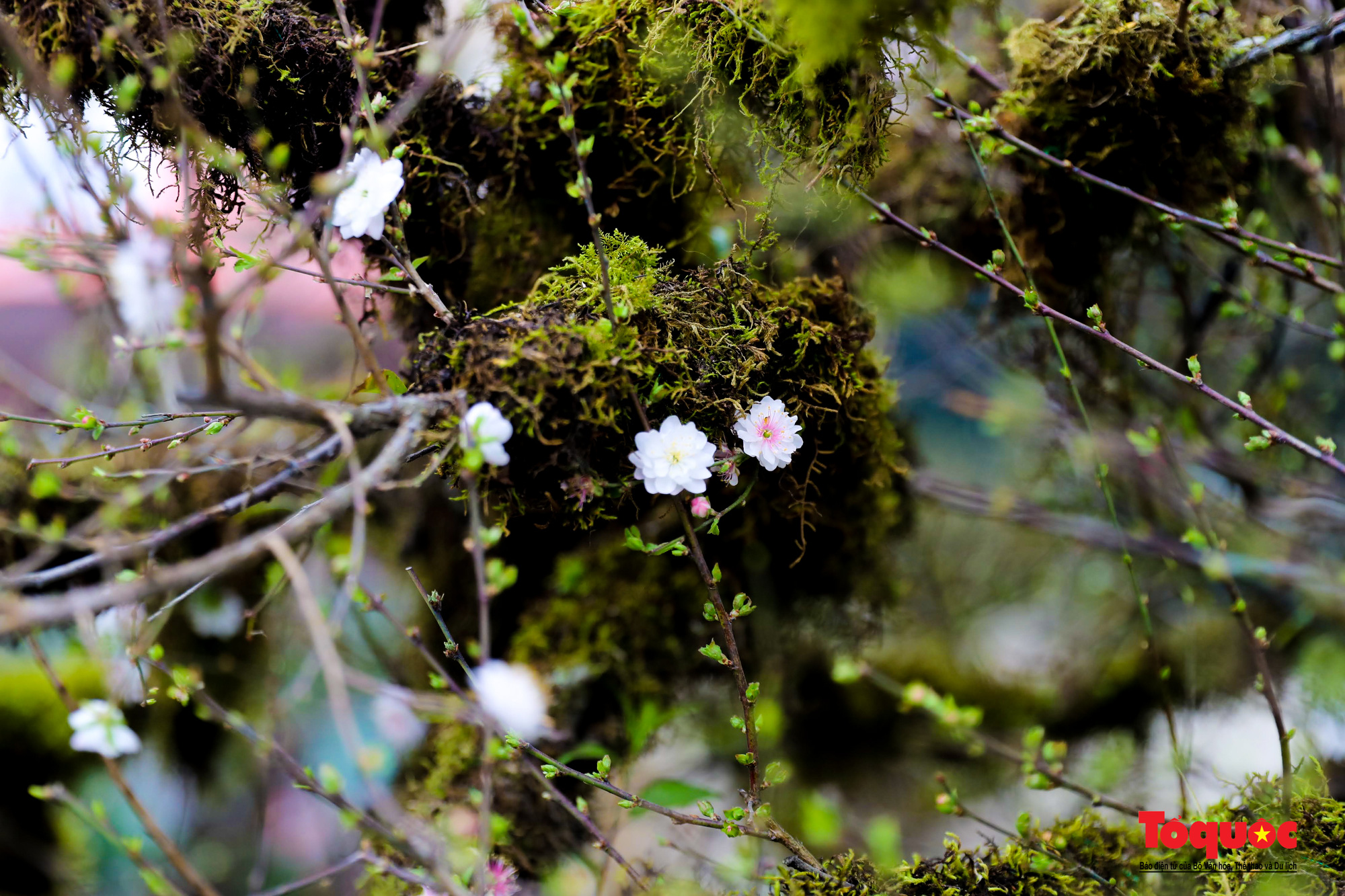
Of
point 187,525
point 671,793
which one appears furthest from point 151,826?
point 671,793

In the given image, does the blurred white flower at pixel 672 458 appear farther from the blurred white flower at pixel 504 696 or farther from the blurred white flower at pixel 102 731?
the blurred white flower at pixel 102 731

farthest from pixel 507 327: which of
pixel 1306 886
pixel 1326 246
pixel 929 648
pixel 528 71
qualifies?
pixel 929 648

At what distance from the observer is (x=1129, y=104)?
789mm

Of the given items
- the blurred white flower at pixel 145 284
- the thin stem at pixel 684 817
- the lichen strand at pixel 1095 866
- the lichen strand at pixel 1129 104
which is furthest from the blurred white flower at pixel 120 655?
the lichen strand at pixel 1129 104

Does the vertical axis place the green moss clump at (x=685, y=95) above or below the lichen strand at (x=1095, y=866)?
above

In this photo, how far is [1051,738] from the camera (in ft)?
4.68

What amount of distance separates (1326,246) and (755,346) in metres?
0.95

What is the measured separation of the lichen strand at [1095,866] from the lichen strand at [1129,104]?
0.63m

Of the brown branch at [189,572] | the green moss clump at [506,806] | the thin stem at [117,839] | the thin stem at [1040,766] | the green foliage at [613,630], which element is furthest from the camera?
the green foliage at [613,630]

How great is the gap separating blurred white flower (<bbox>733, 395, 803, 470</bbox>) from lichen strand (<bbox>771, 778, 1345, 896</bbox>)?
1.21ft

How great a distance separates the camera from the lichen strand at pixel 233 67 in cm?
58

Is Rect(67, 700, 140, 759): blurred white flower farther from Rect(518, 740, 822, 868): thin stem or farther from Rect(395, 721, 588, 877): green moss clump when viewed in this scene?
Rect(395, 721, 588, 877): green moss clump

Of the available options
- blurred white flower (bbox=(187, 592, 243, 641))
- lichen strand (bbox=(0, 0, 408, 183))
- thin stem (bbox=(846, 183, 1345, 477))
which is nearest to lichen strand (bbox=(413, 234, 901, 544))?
thin stem (bbox=(846, 183, 1345, 477))

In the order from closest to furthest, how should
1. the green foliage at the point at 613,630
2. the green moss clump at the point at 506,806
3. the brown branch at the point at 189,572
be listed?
1. the brown branch at the point at 189,572
2. the green moss clump at the point at 506,806
3. the green foliage at the point at 613,630
